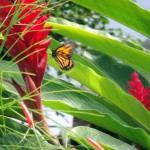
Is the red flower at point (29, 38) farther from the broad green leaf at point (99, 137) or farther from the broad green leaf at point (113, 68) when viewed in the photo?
the broad green leaf at point (113, 68)

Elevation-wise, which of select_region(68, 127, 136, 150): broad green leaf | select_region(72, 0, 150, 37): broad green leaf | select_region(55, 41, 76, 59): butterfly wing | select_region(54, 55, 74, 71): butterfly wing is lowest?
select_region(68, 127, 136, 150): broad green leaf

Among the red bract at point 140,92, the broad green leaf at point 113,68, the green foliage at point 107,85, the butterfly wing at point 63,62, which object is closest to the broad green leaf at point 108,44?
the green foliage at point 107,85

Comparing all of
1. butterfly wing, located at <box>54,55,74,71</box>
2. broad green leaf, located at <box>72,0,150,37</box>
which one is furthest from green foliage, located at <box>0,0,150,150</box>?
butterfly wing, located at <box>54,55,74,71</box>

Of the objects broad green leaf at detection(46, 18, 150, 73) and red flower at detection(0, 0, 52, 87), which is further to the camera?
broad green leaf at detection(46, 18, 150, 73)

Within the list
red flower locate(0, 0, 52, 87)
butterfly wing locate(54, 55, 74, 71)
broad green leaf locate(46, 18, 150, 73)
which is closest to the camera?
red flower locate(0, 0, 52, 87)

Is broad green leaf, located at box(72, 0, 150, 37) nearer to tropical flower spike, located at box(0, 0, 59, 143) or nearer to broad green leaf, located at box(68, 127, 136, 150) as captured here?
broad green leaf, located at box(68, 127, 136, 150)

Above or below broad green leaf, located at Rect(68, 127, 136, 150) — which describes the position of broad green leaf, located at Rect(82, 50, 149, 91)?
above

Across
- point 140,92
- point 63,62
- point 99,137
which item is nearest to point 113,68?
point 140,92
